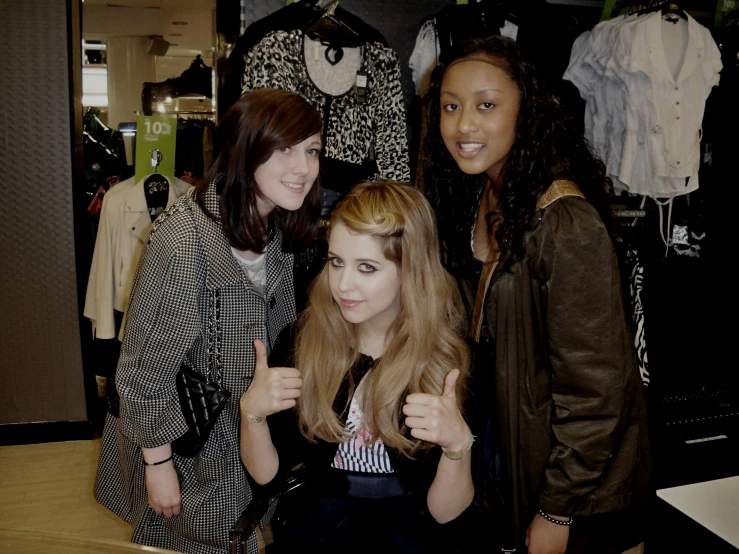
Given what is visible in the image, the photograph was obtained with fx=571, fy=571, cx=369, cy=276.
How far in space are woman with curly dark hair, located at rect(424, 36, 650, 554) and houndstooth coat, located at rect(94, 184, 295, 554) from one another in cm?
69

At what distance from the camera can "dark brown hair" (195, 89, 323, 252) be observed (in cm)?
158

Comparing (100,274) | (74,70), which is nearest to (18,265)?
(100,274)

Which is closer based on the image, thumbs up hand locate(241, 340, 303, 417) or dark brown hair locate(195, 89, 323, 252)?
thumbs up hand locate(241, 340, 303, 417)

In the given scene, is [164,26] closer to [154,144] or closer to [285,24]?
[154,144]

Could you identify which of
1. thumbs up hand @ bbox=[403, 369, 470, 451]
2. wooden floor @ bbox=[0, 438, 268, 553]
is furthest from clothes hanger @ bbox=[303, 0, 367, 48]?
wooden floor @ bbox=[0, 438, 268, 553]

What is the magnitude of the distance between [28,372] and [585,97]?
366 cm

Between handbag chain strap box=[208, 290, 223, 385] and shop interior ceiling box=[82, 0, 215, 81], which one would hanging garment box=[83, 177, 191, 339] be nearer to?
shop interior ceiling box=[82, 0, 215, 81]

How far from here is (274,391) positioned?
4.83 feet

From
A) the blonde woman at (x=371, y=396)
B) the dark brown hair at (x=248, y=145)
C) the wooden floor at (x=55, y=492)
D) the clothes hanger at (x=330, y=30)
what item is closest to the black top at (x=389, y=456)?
the blonde woman at (x=371, y=396)

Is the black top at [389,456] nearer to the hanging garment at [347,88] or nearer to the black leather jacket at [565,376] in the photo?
the black leather jacket at [565,376]

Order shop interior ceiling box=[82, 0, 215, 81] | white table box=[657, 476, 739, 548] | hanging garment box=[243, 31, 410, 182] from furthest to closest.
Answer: shop interior ceiling box=[82, 0, 215, 81] < hanging garment box=[243, 31, 410, 182] < white table box=[657, 476, 739, 548]

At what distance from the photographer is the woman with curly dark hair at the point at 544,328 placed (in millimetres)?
1503

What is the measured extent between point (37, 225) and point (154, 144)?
882mm

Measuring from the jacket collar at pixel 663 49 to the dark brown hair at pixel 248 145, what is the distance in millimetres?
1872
